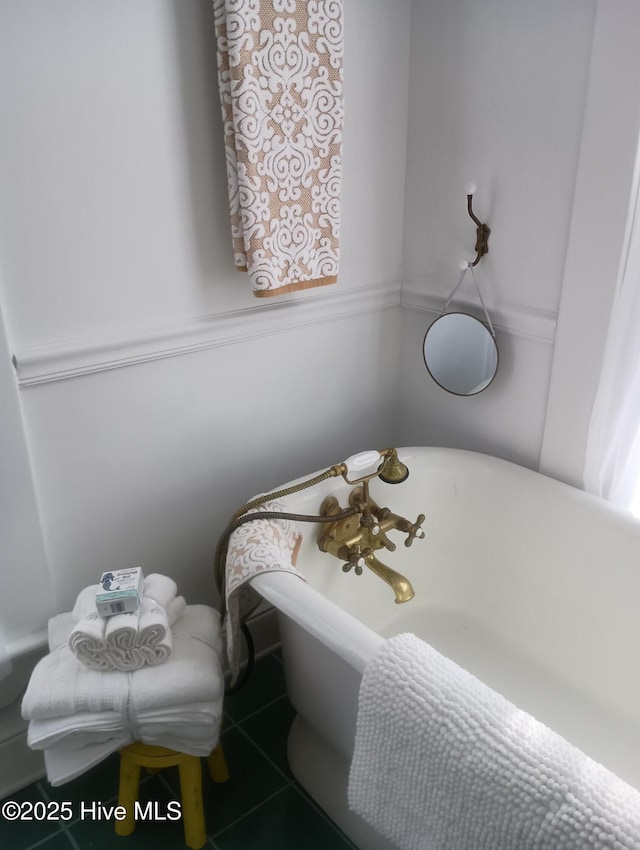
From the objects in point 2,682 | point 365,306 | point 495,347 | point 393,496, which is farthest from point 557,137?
point 2,682

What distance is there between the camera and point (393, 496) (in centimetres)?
168

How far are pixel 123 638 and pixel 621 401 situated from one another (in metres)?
1.05

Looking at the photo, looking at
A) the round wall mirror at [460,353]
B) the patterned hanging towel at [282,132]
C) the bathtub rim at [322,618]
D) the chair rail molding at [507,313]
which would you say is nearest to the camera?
the bathtub rim at [322,618]

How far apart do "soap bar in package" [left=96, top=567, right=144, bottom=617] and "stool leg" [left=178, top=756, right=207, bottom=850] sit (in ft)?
1.07

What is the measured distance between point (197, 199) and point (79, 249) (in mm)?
268

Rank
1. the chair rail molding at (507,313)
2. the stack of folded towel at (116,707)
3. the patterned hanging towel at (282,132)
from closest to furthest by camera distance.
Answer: the stack of folded towel at (116,707) → the patterned hanging towel at (282,132) → the chair rail molding at (507,313)

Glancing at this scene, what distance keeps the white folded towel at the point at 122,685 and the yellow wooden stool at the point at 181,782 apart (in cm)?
16

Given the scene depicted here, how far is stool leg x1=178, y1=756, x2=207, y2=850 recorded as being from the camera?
1.32 m

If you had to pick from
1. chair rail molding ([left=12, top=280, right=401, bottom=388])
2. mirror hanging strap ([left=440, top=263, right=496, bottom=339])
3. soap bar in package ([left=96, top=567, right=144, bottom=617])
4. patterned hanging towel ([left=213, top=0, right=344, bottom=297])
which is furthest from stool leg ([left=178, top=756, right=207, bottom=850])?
mirror hanging strap ([left=440, top=263, right=496, bottom=339])

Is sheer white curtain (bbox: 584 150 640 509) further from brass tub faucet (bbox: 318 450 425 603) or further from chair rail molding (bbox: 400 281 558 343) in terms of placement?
brass tub faucet (bbox: 318 450 425 603)

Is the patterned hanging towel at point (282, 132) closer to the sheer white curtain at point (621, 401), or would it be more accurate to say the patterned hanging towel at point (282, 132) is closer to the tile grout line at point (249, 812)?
the sheer white curtain at point (621, 401)

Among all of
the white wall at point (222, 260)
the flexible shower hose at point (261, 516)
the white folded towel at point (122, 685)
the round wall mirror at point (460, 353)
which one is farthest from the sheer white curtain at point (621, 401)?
the white folded towel at point (122, 685)

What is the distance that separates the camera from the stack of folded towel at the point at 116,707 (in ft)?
3.86

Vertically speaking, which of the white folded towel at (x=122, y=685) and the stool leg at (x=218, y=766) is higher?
the white folded towel at (x=122, y=685)
